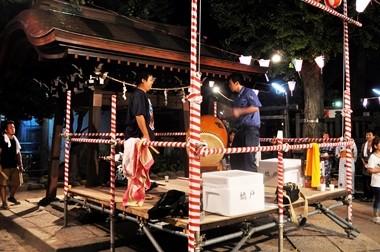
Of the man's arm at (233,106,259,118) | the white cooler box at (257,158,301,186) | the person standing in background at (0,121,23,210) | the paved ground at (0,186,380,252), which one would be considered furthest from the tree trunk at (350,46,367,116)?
the person standing in background at (0,121,23,210)

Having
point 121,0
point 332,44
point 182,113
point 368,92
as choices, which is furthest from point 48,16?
point 368,92

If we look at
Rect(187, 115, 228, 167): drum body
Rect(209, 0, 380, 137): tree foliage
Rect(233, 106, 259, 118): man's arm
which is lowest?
Rect(187, 115, 228, 167): drum body

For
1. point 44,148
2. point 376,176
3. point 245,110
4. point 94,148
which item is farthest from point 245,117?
point 44,148

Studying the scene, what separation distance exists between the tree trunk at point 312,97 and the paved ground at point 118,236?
6.37 metres

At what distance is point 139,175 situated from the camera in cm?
569

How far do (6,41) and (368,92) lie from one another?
25.2m

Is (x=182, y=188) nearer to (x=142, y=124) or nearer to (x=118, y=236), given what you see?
(x=118, y=236)

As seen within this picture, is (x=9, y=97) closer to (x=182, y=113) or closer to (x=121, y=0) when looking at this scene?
(x=121, y=0)

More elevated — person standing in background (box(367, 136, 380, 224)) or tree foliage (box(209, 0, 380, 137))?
tree foliage (box(209, 0, 380, 137))

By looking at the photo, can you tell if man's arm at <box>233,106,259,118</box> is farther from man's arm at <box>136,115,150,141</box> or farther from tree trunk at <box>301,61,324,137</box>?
tree trunk at <box>301,61,324,137</box>

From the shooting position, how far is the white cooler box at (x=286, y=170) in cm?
734

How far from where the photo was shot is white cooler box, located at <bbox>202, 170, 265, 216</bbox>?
5125 millimetres

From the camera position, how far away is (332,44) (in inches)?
535

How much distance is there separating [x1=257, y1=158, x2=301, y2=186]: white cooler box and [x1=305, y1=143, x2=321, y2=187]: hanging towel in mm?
253
